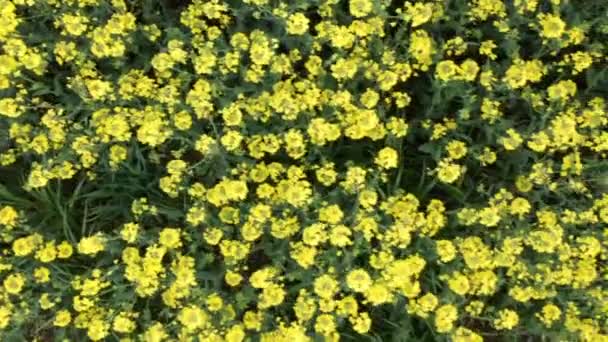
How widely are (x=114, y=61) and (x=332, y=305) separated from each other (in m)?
2.07

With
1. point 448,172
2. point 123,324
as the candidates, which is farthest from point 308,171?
point 123,324

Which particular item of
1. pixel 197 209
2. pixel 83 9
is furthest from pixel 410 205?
pixel 83 9

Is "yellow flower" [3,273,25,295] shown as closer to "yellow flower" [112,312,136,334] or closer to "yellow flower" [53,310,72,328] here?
"yellow flower" [53,310,72,328]

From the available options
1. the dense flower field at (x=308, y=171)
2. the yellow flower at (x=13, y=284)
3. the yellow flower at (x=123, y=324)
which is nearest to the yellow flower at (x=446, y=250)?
the dense flower field at (x=308, y=171)

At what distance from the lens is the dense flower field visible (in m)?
4.07

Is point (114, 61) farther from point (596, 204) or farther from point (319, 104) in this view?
point (596, 204)

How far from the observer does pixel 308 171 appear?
4.53m

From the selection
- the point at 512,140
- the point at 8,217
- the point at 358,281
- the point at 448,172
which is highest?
the point at 512,140

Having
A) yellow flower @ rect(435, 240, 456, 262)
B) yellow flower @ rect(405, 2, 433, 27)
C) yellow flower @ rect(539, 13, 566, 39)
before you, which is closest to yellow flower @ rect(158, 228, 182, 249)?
yellow flower @ rect(435, 240, 456, 262)

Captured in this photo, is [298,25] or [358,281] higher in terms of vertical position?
[298,25]

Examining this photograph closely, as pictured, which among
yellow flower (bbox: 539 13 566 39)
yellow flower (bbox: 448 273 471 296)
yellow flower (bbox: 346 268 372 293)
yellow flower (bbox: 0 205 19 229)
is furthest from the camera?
yellow flower (bbox: 0 205 19 229)

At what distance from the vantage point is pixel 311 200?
4.02 meters

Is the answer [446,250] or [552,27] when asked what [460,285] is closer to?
[446,250]

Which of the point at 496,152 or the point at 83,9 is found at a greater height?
the point at 83,9
